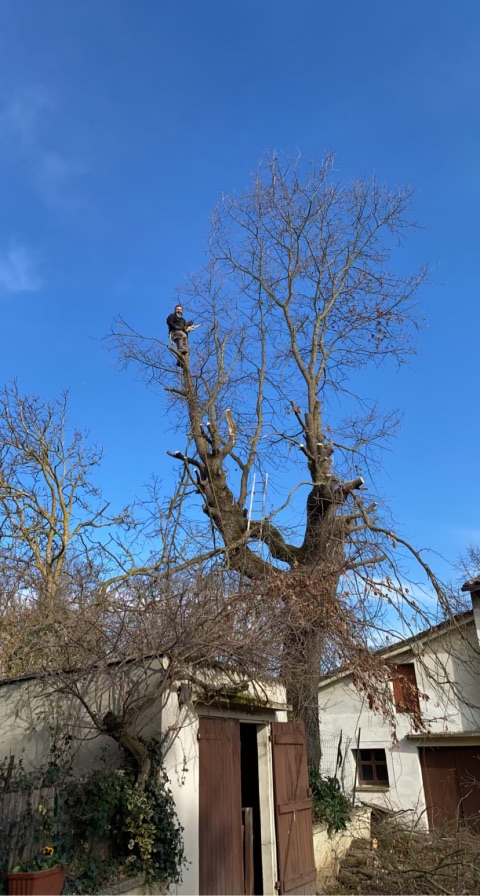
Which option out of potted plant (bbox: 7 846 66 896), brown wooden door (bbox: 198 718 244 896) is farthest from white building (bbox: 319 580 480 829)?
potted plant (bbox: 7 846 66 896)

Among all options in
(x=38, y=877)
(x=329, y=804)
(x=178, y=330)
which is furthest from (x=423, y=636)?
(x=38, y=877)

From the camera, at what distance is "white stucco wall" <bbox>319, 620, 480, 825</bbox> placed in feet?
58.5

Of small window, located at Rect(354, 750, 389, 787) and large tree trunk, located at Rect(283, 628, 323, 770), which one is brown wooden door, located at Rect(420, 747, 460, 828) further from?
large tree trunk, located at Rect(283, 628, 323, 770)

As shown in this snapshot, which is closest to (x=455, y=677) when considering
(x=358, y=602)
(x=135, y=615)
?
(x=358, y=602)

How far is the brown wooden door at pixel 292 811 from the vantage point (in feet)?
28.7

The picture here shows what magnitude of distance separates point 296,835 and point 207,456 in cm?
706

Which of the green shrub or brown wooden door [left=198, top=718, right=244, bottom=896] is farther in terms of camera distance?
the green shrub

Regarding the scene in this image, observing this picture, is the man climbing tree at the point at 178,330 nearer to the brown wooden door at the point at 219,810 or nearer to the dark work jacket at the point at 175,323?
the dark work jacket at the point at 175,323

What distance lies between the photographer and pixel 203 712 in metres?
7.91

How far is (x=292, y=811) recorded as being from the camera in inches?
360

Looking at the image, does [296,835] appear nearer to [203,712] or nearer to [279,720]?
[279,720]

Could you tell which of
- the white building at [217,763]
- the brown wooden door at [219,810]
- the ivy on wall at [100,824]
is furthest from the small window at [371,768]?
the ivy on wall at [100,824]

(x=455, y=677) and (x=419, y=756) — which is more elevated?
(x=455, y=677)

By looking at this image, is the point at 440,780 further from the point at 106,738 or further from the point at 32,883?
the point at 32,883
